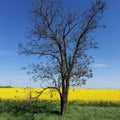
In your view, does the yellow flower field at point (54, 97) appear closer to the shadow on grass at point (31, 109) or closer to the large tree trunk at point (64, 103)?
the shadow on grass at point (31, 109)

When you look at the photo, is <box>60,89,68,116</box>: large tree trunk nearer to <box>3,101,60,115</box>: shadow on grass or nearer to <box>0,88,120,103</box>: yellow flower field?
<box>3,101,60,115</box>: shadow on grass

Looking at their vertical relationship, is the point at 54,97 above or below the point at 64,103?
above

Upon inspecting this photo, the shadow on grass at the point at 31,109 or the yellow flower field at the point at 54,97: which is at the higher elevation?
the yellow flower field at the point at 54,97

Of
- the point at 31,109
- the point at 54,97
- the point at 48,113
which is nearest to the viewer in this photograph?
the point at 48,113

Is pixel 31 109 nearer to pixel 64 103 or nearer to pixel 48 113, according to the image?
pixel 48 113

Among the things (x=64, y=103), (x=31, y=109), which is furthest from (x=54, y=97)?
(x=64, y=103)

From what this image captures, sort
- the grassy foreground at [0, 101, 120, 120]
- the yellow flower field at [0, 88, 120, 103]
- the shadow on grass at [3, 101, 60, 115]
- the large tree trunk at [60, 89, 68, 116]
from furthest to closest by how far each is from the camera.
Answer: the shadow on grass at [3, 101, 60, 115], the large tree trunk at [60, 89, 68, 116], the yellow flower field at [0, 88, 120, 103], the grassy foreground at [0, 101, 120, 120]

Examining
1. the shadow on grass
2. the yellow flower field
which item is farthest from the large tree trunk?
the yellow flower field

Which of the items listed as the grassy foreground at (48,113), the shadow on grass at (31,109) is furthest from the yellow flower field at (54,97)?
the grassy foreground at (48,113)

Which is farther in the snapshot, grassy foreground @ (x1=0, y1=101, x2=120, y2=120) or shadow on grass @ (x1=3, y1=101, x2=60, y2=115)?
shadow on grass @ (x1=3, y1=101, x2=60, y2=115)

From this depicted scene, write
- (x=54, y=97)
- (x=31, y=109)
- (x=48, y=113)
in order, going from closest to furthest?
(x=48, y=113) → (x=31, y=109) → (x=54, y=97)

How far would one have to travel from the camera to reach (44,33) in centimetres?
2220

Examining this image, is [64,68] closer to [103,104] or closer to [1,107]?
[1,107]

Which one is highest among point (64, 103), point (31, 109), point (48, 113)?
point (64, 103)
